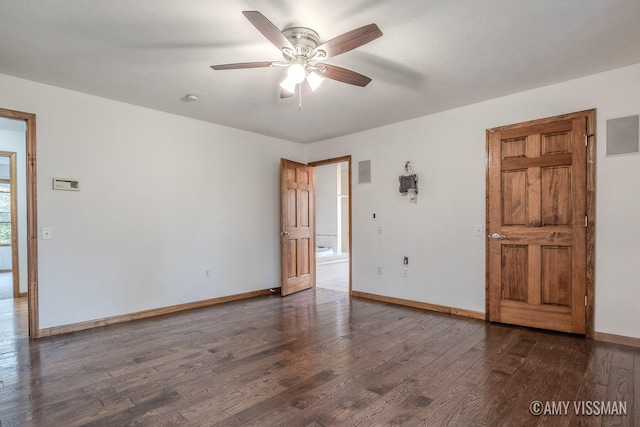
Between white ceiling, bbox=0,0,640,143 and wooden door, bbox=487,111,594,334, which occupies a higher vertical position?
white ceiling, bbox=0,0,640,143

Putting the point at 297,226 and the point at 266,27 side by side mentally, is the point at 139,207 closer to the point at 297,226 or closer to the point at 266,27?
the point at 297,226

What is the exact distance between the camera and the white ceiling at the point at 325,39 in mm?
2100

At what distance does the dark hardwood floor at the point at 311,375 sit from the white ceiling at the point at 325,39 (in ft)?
8.18

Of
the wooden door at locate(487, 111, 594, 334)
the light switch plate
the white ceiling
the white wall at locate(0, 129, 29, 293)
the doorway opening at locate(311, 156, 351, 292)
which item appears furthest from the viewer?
the doorway opening at locate(311, 156, 351, 292)

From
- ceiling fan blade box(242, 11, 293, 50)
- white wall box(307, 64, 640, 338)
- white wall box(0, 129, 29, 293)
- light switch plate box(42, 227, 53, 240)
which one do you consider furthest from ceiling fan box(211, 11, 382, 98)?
white wall box(0, 129, 29, 293)

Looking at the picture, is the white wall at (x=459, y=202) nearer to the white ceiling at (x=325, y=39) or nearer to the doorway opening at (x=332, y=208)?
the white ceiling at (x=325, y=39)

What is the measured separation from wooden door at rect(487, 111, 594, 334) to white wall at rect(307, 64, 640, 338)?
0.12 m

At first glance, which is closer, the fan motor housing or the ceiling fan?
the ceiling fan

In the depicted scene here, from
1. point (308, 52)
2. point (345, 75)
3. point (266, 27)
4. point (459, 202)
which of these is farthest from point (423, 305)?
point (266, 27)

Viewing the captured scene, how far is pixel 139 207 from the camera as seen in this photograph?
3.91 m

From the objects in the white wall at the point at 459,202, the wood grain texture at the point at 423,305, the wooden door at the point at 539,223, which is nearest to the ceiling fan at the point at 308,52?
the white wall at the point at 459,202

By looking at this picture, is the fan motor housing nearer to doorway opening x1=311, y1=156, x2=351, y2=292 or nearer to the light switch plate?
the light switch plate

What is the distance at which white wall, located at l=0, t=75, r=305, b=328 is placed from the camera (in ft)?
11.0

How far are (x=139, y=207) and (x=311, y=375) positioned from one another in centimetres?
287
